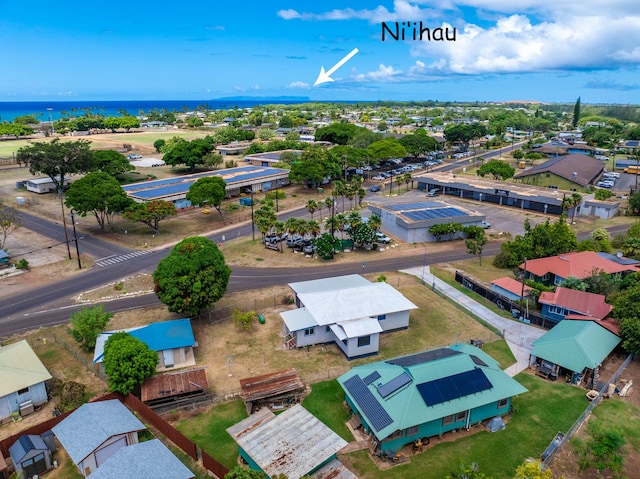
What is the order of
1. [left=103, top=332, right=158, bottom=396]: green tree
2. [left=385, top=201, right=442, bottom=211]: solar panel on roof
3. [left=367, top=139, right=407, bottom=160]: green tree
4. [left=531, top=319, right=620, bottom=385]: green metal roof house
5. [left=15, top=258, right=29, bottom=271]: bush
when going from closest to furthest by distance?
[left=103, top=332, right=158, bottom=396]: green tree → [left=531, top=319, right=620, bottom=385]: green metal roof house → [left=15, top=258, right=29, bottom=271]: bush → [left=385, top=201, right=442, bottom=211]: solar panel on roof → [left=367, top=139, right=407, bottom=160]: green tree

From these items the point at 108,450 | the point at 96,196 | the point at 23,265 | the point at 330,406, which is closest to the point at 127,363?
the point at 108,450

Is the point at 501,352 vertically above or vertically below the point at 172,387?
below

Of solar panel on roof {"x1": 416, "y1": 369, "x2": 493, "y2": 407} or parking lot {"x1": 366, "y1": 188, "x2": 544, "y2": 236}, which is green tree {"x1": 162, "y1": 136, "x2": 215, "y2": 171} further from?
solar panel on roof {"x1": 416, "y1": 369, "x2": 493, "y2": 407}

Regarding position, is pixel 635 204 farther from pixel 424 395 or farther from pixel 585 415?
pixel 424 395

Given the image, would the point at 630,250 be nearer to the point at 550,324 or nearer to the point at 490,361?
the point at 550,324

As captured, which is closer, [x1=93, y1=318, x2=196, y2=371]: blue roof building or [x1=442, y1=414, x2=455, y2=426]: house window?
[x1=442, y1=414, x2=455, y2=426]: house window

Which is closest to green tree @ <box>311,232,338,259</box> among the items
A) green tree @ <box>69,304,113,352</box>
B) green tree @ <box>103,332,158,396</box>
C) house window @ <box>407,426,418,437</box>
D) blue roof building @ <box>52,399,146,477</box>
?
green tree @ <box>69,304,113,352</box>

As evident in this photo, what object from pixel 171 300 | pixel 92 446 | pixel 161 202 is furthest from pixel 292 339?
pixel 161 202

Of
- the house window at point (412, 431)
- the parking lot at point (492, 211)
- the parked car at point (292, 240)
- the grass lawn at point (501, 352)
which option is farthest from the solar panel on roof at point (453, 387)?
the parking lot at point (492, 211)
